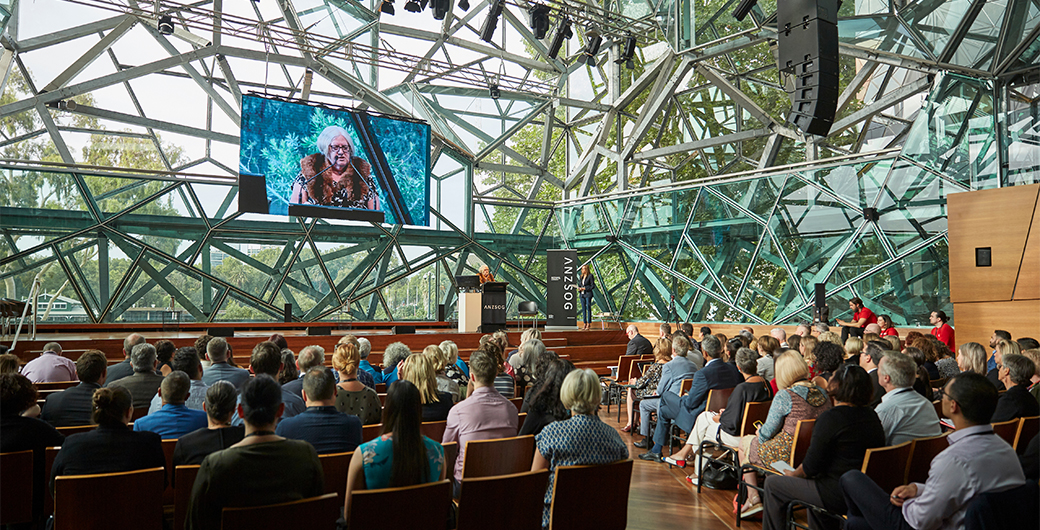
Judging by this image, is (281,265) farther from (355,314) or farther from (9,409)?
(9,409)

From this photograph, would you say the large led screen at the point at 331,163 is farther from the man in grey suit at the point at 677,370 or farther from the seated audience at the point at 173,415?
the seated audience at the point at 173,415

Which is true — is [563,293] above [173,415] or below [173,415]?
above

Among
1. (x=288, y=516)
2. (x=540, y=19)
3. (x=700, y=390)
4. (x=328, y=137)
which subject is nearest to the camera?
(x=288, y=516)

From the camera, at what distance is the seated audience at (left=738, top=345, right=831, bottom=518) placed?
12.2 feet

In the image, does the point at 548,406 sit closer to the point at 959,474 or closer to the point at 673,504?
the point at 673,504

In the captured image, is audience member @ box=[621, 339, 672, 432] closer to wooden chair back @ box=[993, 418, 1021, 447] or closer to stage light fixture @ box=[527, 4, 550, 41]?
wooden chair back @ box=[993, 418, 1021, 447]

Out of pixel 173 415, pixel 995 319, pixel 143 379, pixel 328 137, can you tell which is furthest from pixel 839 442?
pixel 328 137

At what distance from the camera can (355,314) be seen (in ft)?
47.1

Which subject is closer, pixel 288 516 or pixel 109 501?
pixel 288 516

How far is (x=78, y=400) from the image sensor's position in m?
3.69

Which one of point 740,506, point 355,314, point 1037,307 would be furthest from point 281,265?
point 1037,307

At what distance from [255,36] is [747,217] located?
9388 mm

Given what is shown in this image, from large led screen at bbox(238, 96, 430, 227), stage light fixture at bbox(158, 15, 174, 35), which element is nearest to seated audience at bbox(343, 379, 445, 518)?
large led screen at bbox(238, 96, 430, 227)

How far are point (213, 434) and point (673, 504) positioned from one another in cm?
292
